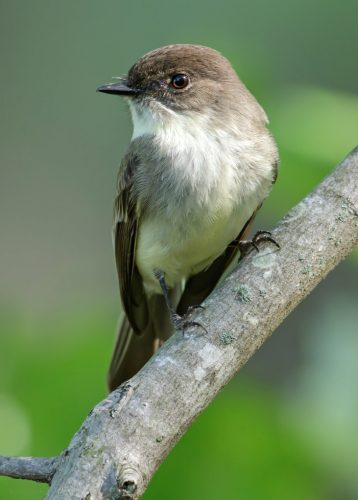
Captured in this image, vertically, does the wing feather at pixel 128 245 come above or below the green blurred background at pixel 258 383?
below

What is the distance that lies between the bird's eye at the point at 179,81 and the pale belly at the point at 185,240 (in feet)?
1.86

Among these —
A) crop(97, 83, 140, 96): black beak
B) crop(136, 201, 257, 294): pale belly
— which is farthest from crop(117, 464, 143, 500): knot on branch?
crop(97, 83, 140, 96): black beak

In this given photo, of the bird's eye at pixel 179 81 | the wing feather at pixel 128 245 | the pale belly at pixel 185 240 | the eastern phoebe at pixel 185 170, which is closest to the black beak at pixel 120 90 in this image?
the eastern phoebe at pixel 185 170

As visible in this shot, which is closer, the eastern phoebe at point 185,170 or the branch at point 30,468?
the branch at point 30,468

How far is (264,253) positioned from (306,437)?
68 centimetres

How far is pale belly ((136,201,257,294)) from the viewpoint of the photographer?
3605 mm

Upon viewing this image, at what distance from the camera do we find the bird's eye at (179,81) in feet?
12.7

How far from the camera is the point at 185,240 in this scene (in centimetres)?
366

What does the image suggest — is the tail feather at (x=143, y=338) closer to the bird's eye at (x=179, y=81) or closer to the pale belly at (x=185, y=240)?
the pale belly at (x=185, y=240)

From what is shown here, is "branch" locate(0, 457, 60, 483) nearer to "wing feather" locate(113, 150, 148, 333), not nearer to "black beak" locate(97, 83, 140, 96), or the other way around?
"wing feather" locate(113, 150, 148, 333)

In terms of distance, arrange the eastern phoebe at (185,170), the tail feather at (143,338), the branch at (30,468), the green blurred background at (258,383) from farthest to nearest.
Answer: the tail feather at (143,338), the eastern phoebe at (185,170), the green blurred background at (258,383), the branch at (30,468)

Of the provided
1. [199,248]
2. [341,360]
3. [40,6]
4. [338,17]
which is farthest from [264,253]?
[40,6]

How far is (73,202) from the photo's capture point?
22.1 ft

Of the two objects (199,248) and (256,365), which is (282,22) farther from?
(199,248)
